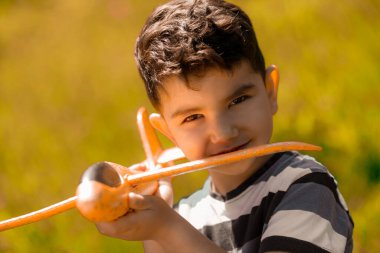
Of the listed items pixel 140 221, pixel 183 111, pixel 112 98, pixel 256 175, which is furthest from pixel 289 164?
pixel 112 98

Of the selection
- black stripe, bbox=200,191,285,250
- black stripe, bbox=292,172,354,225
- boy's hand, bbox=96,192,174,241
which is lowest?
black stripe, bbox=200,191,285,250

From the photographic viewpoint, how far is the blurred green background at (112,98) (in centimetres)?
113

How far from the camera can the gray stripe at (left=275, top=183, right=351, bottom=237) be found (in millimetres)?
704

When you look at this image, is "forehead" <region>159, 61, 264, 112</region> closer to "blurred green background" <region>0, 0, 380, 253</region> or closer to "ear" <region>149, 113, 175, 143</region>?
"ear" <region>149, 113, 175, 143</region>

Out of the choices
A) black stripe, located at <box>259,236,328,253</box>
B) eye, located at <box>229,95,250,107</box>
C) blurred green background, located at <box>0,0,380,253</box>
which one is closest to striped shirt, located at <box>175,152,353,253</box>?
black stripe, located at <box>259,236,328,253</box>

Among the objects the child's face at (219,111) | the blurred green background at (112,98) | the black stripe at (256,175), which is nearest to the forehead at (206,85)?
the child's face at (219,111)

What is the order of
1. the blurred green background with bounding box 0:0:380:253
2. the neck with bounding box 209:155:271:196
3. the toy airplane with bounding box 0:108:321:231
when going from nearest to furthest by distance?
the toy airplane with bounding box 0:108:321:231, the neck with bounding box 209:155:271:196, the blurred green background with bounding box 0:0:380:253

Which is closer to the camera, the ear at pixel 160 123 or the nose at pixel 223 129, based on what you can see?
the nose at pixel 223 129

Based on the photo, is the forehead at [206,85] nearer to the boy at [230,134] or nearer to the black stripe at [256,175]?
the boy at [230,134]

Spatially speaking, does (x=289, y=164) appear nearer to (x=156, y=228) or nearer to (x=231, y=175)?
(x=231, y=175)

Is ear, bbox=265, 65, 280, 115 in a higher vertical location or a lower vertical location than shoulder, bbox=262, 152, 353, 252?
higher

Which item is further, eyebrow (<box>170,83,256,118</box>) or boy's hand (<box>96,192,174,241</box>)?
eyebrow (<box>170,83,256,118</box>)

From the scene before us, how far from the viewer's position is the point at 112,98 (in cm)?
138

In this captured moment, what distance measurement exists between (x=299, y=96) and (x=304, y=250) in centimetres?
61
